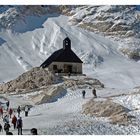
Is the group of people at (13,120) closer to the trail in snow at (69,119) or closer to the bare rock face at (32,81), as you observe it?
the trail in snow at (69,119)

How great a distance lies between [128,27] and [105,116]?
67.5 metres

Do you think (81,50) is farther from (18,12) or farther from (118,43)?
(18,12)

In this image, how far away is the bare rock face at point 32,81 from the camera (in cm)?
3599

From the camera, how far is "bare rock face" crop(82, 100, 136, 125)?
24.3 m

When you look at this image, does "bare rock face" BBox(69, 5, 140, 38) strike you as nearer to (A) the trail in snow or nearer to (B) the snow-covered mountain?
(B) the snow-covered mountain

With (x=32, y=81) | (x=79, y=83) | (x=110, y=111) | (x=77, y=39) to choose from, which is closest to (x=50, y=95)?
(x=79, y=83)

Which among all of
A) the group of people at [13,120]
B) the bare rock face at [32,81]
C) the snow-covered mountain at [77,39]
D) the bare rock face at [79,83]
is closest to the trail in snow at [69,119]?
the group of people at [13,120]

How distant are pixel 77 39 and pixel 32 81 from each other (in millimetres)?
45106

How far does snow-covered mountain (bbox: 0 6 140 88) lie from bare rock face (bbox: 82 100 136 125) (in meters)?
29.4

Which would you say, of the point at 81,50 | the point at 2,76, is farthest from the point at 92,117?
the point at 81,50

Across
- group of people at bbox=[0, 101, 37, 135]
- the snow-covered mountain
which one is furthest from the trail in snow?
the snow-covered mountain

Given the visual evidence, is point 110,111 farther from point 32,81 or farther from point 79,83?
point 32,81

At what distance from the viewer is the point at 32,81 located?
36.6 meters

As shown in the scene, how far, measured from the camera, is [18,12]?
90.5 m
